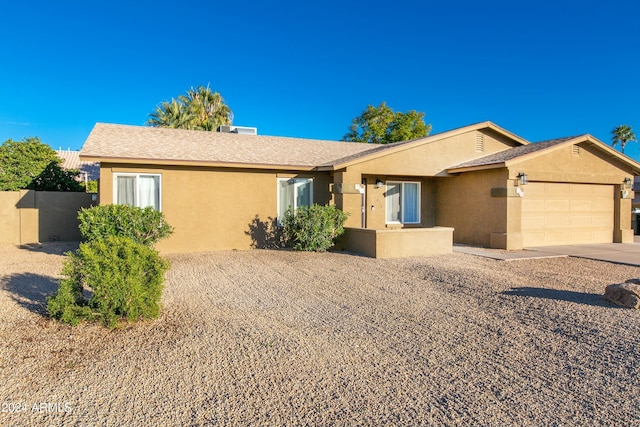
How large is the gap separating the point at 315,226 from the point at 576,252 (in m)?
7.78

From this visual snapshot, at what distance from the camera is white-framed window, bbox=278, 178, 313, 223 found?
13.6 metres

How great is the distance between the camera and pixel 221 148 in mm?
14148

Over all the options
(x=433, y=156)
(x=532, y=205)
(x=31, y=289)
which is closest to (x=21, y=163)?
(x=31, y=289)

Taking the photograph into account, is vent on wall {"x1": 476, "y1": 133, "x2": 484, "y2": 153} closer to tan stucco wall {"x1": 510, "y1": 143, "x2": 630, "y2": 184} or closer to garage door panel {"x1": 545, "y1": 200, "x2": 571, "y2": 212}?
tan stucco wall {"x1": 510, "y1": 143, "x2": 630, "y2": 184}

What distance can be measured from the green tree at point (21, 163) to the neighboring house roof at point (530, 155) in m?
17.5

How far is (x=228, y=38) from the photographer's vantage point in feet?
68.0

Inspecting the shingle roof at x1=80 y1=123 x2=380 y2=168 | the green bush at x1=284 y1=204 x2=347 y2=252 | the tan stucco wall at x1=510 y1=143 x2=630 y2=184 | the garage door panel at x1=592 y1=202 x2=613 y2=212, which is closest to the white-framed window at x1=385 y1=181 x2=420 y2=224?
the shingle roof at x1=80 y1=123 x2=380 y2=168

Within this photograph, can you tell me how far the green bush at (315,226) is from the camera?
12.0 metres

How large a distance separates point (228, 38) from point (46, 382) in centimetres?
2001

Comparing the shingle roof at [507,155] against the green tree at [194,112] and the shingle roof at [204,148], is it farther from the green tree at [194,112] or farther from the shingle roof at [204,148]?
the green tree at [194,112]

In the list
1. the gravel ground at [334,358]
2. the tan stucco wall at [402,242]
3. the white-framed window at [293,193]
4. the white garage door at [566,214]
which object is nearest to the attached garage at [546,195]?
the white garage door at [566,214]

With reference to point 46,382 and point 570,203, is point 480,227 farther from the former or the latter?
point 46,382

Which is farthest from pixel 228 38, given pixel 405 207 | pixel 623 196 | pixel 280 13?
pixel 623 196

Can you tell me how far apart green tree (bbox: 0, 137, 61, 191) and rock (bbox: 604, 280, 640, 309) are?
20345 mm
